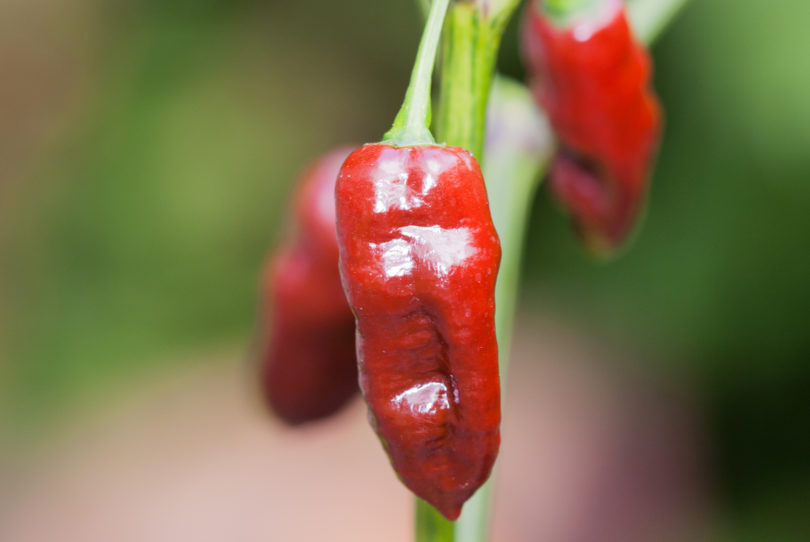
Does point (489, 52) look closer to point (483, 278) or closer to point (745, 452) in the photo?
point (483, 278)

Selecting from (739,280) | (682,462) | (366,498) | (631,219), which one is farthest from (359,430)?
(631,219)

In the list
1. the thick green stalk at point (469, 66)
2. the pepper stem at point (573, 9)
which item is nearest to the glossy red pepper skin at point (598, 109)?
the pepper stem at point (573, 9)

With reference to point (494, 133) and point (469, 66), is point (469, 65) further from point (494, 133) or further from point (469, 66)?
point (494, 133)

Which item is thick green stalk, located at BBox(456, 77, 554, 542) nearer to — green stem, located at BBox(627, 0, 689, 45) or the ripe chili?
green stem, located at BBox(627, 0, 689, 45)

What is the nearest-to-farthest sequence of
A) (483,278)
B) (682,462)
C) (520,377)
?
(483,278), (682,462), (520,377)

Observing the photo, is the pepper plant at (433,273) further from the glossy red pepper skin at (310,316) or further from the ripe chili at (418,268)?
the glossy red pepper skin at (310,316)

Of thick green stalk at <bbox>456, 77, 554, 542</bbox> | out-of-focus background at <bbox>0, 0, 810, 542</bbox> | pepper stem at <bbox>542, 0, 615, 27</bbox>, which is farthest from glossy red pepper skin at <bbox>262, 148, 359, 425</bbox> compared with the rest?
out-of-focus background at <bbox>0, 0, 810, 542</bbox>
